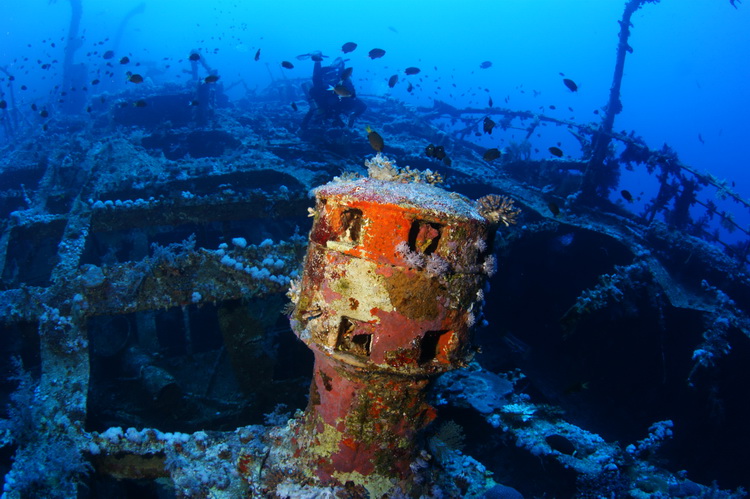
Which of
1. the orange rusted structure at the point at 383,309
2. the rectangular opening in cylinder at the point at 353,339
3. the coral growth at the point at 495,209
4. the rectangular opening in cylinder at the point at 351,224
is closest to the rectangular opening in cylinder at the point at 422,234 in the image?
the orange rusted structure at the point at 383,309

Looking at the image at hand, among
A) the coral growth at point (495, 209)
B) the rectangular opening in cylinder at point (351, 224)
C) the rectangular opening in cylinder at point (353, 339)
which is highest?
the coral growth at point (495, 209)

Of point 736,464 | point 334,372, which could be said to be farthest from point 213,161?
point 736,464

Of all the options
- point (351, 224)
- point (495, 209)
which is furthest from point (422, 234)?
point (495, 209)

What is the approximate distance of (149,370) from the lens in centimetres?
492

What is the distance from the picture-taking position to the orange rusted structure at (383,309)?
228cm

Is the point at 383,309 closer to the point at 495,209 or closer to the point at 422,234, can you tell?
the point at 422,234

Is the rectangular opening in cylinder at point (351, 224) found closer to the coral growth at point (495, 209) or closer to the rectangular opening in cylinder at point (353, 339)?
the rectangular opening in cylinder at point (353, 339)

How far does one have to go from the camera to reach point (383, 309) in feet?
7.66

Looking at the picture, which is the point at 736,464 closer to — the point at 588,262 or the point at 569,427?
the point at 569,427

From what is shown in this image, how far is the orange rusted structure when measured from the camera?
2277 mm

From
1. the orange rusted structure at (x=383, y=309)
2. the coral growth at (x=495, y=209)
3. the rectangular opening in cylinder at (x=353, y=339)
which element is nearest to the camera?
the orange rusted structure at (x=383, y=309)

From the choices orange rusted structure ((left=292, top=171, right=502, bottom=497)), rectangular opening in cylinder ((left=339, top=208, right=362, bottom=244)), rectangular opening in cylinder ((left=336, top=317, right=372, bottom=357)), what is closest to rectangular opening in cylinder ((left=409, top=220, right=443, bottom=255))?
orange rusted structure ((left=292, top=171, right=502, bottom=497))

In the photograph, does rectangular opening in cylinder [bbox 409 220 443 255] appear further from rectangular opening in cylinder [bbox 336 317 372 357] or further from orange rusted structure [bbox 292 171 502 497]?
rectangular opening in cylinder [bbox 336 317 372 357]

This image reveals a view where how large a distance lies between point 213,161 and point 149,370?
6.28 metres
